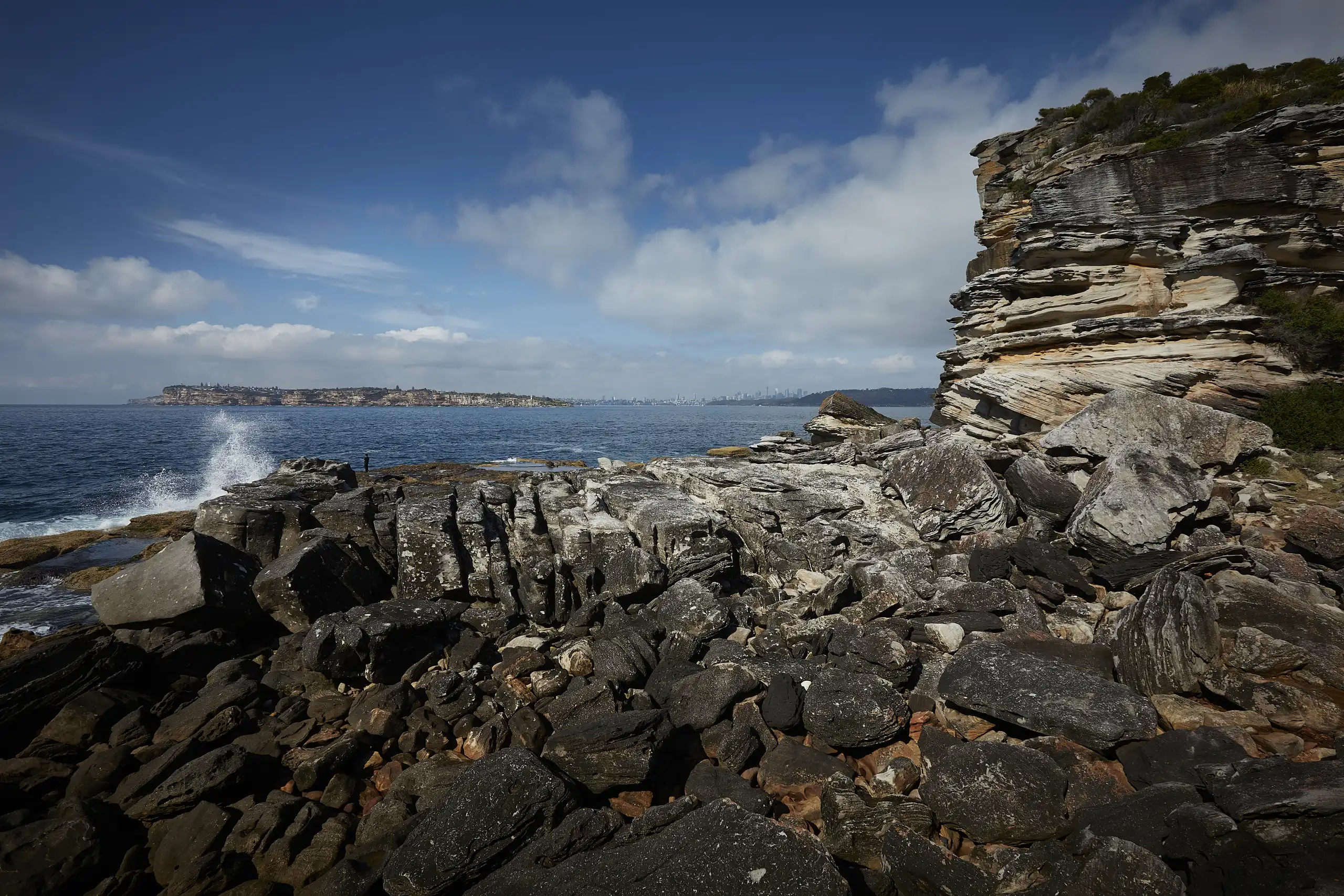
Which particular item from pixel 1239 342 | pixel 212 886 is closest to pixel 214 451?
pixel 212 886

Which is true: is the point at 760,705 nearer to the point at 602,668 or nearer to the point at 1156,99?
the point at 602,668

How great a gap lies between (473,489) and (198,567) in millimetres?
6402

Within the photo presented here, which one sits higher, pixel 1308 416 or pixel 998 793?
pixel 1308 416

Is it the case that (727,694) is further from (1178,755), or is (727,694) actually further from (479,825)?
(1178,755)

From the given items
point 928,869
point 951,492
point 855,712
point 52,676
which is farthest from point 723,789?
point 52,676

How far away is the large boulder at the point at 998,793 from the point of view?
568 cm

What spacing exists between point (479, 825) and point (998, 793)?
5.66m

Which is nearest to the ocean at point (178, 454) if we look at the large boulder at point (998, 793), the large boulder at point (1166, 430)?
the large boulder at point (998, 793)

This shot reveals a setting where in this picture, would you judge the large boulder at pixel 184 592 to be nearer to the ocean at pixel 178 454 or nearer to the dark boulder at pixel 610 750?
the ocean at pixel 178 454

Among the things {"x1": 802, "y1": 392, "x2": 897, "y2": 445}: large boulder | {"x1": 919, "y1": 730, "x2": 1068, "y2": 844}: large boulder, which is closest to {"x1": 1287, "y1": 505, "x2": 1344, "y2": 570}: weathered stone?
{"x1": 919, "y1": 730, "x2": 1068, "y2": 844}: large boulder

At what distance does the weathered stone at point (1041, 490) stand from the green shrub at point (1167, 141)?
1660 cm

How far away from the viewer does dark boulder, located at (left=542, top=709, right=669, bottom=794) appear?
686cm

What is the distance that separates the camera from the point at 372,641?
988cm

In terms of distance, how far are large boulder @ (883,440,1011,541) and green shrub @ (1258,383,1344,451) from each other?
883cm
